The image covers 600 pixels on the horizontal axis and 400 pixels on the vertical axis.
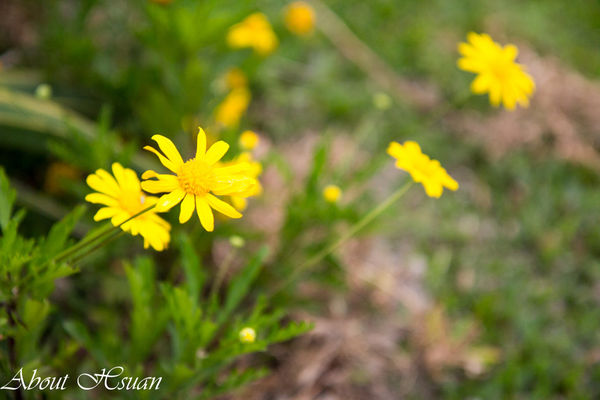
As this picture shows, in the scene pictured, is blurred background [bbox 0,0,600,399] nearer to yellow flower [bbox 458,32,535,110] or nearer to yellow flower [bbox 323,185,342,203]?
yellow flower [bbox 323,185,342,203]

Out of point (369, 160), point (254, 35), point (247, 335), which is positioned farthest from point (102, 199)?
point (369, 160)

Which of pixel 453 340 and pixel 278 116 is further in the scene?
pixel 278 116

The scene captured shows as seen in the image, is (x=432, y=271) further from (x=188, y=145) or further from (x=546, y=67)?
(x=546, y=67)

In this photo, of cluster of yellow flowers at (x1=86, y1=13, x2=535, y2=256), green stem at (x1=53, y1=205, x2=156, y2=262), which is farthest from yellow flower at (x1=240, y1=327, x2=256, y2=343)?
green stem at (x1=53, y1=205, x2=156, y2=262)

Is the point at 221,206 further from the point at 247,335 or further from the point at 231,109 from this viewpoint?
the point at 231,109

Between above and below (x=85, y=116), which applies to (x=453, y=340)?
below

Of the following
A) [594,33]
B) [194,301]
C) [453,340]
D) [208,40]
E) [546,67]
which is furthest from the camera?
[594,33]

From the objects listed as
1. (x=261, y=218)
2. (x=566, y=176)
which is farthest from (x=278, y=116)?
(x=566, y=176)
